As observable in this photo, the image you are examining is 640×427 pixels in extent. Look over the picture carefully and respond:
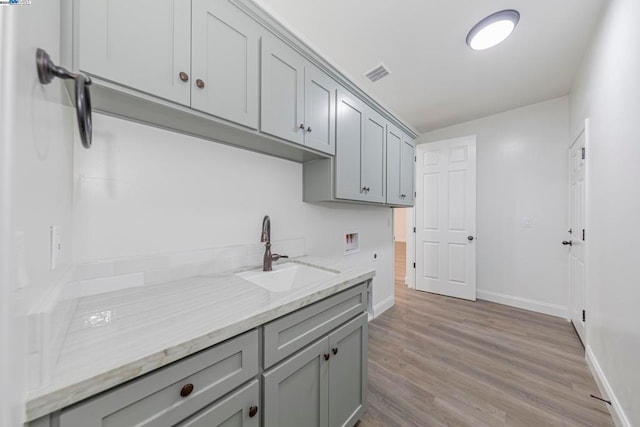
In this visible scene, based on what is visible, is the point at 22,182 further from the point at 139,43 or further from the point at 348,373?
the point at 348,373

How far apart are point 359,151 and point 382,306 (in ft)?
6.54

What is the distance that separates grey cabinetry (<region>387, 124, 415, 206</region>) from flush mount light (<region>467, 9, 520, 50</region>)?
2.98ft

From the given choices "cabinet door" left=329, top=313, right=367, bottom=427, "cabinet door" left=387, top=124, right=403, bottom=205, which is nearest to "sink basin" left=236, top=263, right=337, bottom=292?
"cabinet door" left=329, top=313, right=367, bottom=427

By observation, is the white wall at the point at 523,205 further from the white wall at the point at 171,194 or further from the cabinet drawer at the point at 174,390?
the cabinet drawer at the point at 174,390

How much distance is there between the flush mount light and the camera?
167 cm

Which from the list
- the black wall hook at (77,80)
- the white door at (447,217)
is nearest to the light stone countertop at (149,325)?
the black wall hook at (77,80)

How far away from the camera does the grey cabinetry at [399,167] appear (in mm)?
2471

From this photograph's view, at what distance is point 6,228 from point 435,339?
2.84 meters

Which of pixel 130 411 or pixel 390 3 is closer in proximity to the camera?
pixel 130 411

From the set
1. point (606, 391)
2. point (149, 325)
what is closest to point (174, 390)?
point (149, 325)

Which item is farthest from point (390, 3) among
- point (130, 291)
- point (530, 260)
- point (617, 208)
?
point (530, 260)

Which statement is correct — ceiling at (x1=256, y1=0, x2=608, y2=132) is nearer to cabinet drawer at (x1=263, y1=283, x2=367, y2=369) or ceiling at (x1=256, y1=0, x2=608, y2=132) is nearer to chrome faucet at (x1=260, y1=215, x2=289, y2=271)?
chrome faucet at (x1=260, y1=215, x2=289, y2=271)

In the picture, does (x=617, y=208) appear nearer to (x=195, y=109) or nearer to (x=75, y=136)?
(x=195, y=109)

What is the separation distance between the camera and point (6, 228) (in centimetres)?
35
